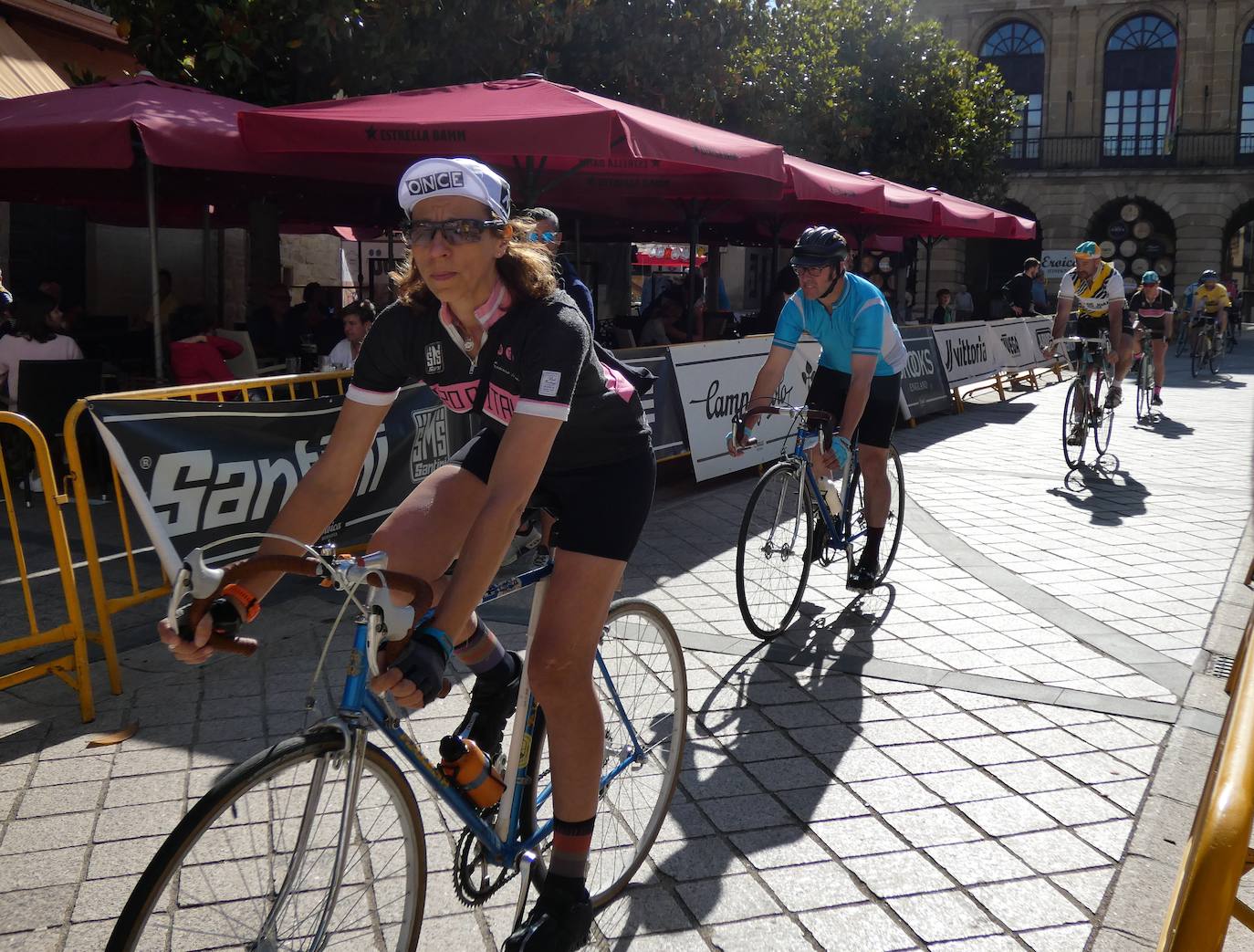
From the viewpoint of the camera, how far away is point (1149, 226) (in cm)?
4506

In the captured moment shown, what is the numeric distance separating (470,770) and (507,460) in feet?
2.23

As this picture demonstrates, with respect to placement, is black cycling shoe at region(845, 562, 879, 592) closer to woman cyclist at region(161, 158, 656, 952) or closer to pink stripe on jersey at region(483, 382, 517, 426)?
woman cyclist at region(161, 158, 656, 952)

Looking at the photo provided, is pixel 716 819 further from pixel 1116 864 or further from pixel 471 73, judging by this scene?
pixel 471 73

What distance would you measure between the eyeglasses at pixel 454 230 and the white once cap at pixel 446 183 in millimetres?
49

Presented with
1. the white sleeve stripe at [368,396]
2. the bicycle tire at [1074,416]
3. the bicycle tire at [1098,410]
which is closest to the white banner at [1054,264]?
the bicycle tire at [1098,410]

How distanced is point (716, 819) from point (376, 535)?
5.41ft

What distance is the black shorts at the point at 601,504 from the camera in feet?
9.32

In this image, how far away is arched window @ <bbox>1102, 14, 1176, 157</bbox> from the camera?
43562 mm

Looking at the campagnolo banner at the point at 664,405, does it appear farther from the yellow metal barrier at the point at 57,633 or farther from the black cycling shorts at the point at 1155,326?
the black cycling shorts at the point at 1155,326

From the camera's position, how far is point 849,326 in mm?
5914

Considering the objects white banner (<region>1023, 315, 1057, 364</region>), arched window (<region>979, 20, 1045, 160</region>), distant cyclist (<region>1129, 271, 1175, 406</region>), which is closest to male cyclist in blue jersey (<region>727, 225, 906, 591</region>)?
distant cyclist (<region>1129, 271, 1175, 406</region>)

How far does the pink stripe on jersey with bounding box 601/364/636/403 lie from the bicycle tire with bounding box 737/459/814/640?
8.43ft

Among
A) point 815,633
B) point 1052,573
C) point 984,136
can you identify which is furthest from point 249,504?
point 984,136

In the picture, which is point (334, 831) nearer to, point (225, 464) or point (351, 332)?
point (225, 464)
